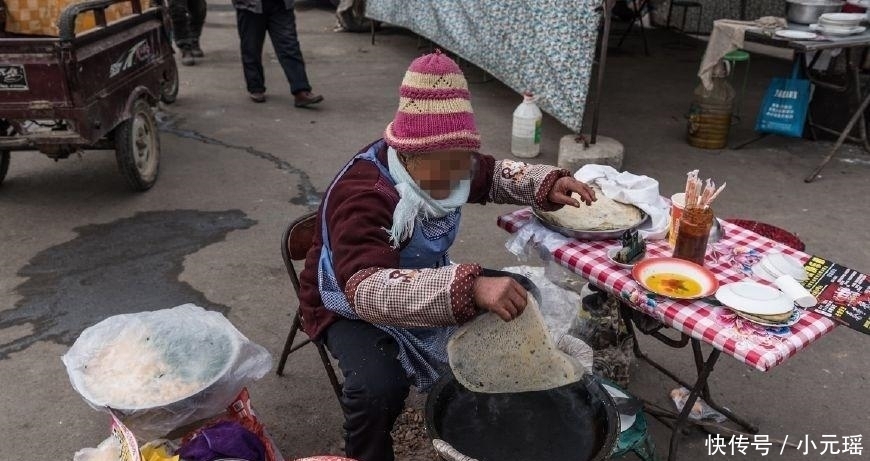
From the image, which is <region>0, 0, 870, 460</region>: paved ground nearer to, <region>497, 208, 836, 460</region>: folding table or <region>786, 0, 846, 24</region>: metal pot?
<region>497, 208, 836, 460</region>: folding table

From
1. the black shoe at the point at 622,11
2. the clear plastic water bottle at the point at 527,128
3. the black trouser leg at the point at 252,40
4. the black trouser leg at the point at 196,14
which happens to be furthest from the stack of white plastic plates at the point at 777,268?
the black shoe at the point at 622,11

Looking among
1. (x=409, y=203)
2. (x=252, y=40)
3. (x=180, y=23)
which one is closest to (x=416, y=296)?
(x=409, y=203)

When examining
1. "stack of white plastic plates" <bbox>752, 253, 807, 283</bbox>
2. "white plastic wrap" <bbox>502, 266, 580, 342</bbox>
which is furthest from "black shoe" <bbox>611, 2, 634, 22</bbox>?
"stack of white plastic plates" <bbox>752, 253, 807, 283</bbox>

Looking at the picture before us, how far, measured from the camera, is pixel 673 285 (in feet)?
6.68

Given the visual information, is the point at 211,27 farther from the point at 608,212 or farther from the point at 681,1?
the point at 608,212

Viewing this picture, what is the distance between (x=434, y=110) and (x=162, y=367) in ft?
3.93

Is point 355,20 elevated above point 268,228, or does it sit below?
above

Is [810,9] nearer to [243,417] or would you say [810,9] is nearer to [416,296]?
[416,296]

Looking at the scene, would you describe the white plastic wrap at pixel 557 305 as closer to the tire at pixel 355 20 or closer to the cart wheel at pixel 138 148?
the cart wheel at pixel 138 148

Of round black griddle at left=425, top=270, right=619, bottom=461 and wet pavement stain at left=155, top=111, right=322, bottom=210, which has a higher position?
round black griddle at left=425, top=270, right=619, bottom=461

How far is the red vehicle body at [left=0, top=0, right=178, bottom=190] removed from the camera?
146 inches

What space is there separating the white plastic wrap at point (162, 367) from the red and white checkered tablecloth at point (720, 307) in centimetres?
112

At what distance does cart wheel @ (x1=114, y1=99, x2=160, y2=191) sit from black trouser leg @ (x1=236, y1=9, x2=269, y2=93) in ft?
6.24

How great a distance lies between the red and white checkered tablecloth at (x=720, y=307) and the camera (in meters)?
1.79
